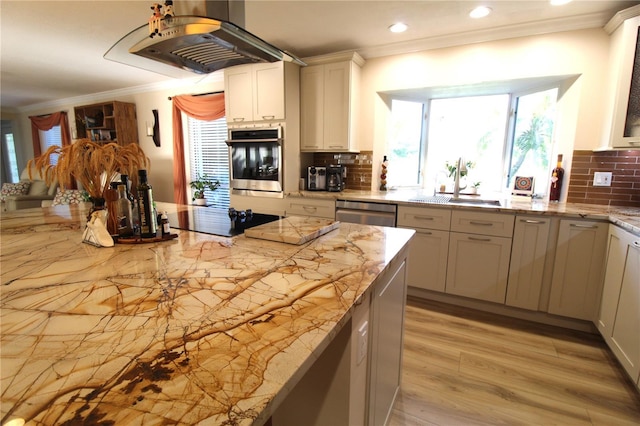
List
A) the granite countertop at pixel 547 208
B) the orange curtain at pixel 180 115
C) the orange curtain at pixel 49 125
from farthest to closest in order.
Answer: the orange curtain at pixel 49 125
the orange curtain at pixel 180 115
the granite countertop at pixel 547 208

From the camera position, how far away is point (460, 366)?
1.97 metres

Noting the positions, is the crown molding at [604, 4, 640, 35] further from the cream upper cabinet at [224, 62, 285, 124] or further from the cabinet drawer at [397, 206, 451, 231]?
the cream upper cabinet at [224, 62, 285, 124]

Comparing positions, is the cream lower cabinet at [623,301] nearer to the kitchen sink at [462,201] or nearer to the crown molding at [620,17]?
the kitchen sink at [462,201]

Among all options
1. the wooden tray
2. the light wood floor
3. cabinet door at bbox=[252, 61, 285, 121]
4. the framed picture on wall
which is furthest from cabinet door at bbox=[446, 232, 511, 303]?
the wooden tray

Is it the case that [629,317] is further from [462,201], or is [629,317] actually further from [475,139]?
[475,139]

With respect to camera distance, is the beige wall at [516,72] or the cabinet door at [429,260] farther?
the cabinet door at [429,260]

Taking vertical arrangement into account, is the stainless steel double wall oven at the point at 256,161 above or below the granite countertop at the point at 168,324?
above

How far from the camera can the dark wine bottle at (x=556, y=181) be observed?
2.71 meters

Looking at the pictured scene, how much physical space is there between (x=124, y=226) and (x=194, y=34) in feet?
2.97

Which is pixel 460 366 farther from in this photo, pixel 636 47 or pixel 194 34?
pixel 636 47

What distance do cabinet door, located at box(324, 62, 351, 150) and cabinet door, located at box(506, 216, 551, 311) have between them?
1800mm

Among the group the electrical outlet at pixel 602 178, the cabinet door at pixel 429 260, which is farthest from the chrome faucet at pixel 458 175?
the electrical outlet at pixel 602 178

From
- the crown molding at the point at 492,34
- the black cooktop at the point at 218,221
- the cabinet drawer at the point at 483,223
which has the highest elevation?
the crown molding at the point at 492,34

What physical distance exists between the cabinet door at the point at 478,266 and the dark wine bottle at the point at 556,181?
2.47 feet
